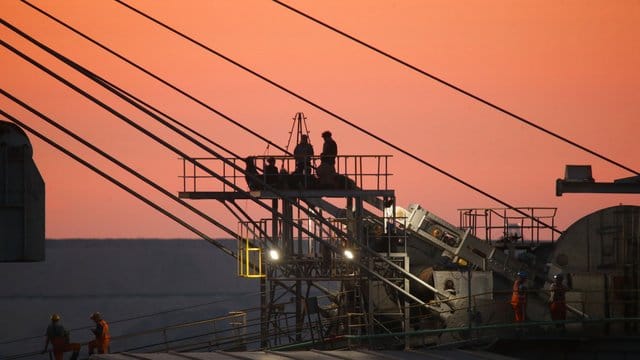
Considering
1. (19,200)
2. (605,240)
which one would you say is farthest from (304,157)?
(19,200)

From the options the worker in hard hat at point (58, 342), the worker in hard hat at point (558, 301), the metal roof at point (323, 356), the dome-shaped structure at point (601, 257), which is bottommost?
the metal roof at point (323, 356)

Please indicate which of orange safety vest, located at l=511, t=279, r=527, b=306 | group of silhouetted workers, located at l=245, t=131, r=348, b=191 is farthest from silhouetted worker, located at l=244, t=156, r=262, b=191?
orange safety vest, located at l=511, t=279, r=527, b=306

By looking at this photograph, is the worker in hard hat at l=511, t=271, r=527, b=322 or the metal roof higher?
the worker in hard hat at l=511, t=271, r=527, b=322

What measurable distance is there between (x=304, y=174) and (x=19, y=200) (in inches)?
417

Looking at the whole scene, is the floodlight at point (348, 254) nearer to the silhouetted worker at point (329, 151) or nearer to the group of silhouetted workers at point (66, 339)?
the silhouetted worker at point (329, 151)

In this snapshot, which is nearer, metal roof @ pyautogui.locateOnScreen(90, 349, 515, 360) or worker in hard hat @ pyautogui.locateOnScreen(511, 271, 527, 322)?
metal roof @ pyautogui.locateOnScreen(90, 349, 515, 360)

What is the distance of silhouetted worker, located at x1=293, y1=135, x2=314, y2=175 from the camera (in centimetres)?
5456

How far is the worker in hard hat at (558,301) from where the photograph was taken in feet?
162

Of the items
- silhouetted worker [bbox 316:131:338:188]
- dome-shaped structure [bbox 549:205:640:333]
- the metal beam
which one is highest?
silhouetted worker [bbox 316:131:338:188]

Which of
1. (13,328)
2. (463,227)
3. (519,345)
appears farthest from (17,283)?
(519,345)

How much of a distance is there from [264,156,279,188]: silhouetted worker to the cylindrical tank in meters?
9.55

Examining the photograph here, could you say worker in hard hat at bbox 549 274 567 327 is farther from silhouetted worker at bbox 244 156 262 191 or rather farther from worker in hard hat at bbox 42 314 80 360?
worker in hard hat at bbox 42 314 80 360

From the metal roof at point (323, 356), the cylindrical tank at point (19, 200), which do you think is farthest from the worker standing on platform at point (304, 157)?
the cylindrical tank at point (19, 200)

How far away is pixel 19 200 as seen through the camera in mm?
46719
